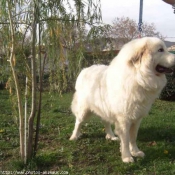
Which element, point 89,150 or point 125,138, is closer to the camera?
point 125,138

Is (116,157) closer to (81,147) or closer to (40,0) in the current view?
(81,147)

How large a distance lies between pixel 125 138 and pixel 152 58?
3.79 ft

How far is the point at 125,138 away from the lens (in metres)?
4.00

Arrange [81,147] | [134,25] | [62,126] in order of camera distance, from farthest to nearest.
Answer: [134,25]
[62,126]
[81,147]

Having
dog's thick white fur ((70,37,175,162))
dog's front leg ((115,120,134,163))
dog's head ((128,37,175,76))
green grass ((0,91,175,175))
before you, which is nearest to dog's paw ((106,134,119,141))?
green grass ((0,91,175,175))

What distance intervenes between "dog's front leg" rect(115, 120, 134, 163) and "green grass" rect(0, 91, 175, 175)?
11cm

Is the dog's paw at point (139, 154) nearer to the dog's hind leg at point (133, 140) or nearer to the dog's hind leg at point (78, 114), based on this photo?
the dog's hind leg at point (133, 140)

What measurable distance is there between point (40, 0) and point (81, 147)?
2.39 metres

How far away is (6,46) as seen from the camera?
11.3 ft

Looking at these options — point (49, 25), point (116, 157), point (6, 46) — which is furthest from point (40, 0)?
point (116, 157)

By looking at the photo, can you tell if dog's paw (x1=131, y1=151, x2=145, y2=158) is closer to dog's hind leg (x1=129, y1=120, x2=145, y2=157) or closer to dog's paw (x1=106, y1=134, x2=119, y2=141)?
dog's hind leg (x1=129, y1=120, x2=145, y2=157)

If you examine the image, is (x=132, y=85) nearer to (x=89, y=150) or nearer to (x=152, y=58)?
(x=152, y=58)

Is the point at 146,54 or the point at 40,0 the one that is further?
the point at 146,54

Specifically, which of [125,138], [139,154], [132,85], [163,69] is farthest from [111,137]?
[163,69]
